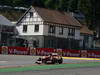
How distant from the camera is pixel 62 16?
69938 mm

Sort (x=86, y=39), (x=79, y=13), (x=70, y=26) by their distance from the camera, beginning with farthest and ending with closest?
(x=79, y=13) → (x=86, y=39) → (x=70, y=26)

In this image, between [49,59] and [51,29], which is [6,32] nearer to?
[51,29]

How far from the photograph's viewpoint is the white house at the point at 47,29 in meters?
64.6

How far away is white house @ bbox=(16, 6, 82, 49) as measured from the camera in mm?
64625

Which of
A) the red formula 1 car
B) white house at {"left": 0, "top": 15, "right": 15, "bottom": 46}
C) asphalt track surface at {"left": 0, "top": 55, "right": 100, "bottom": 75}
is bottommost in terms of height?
asphalt track surface at {"left": 0, "top": 55, "right": 100, "bottom": 75}

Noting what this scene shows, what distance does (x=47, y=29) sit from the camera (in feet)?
214

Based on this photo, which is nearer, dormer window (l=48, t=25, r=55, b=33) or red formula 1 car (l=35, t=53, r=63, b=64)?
red formula 1 car (l=35, t=53, r=63, b=64)

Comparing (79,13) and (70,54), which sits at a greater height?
(79,13)

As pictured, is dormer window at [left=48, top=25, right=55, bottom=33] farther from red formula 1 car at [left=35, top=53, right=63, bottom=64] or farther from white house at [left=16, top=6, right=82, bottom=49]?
red formula 1 car at [left=35, top=53, right=63, bottom=64]

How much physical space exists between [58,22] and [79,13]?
132 feet

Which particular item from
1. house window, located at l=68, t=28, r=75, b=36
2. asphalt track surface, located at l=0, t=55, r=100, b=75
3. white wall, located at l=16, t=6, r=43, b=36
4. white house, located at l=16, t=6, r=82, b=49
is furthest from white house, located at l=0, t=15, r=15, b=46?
asphalt track surface, located at l=0, t=55, r=100, b=75

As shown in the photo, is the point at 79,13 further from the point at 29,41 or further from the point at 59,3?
the point at 29,41

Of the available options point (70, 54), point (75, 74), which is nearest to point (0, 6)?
point (70, 54)

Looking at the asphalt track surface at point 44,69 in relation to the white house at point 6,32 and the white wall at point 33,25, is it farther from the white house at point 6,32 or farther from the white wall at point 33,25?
the white house at point 6,32
